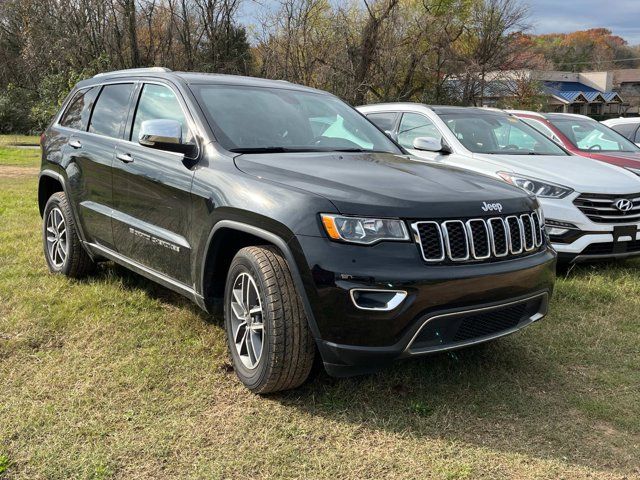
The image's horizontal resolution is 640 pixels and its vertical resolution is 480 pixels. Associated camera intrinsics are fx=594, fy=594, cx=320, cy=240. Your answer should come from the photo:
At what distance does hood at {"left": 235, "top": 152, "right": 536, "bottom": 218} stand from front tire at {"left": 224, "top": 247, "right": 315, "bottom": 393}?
44 cm

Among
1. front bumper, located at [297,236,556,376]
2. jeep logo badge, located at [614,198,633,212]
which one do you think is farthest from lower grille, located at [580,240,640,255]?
front bumper, located at [297,236,556,376]

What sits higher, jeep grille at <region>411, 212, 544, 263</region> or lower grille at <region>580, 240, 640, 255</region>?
jeep grille at <region>411, 212, 544, 263</region>

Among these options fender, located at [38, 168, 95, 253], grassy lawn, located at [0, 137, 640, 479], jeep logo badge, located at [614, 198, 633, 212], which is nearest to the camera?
grassy lawn, located at [0, 137, 640, 479]

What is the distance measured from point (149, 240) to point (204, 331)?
0.73 meters

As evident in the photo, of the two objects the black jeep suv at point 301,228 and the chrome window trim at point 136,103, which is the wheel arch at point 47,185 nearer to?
the chrome window trim at point 136,103

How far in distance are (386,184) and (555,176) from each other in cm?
333

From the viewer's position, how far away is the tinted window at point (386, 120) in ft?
24.2

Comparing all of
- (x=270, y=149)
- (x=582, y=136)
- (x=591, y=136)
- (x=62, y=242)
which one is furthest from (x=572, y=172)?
(x=62, y=242)

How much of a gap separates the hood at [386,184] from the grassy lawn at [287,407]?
3.50 feet

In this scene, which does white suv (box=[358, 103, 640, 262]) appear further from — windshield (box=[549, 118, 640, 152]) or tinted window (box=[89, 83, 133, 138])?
tinted window (box=[89, 83, 133, 138])

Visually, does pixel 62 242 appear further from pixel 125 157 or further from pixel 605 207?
pixel 605 207

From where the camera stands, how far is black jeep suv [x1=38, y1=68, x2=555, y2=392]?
2770 mm

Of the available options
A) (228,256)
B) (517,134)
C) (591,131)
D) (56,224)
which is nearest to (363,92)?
(591,131)

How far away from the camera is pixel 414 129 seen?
23.2 feet
